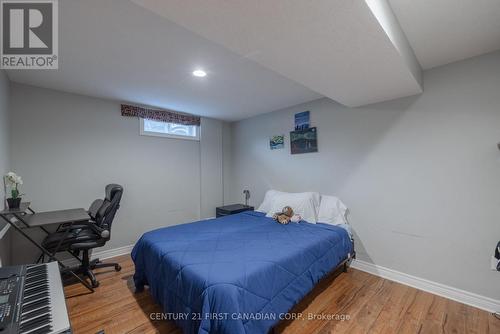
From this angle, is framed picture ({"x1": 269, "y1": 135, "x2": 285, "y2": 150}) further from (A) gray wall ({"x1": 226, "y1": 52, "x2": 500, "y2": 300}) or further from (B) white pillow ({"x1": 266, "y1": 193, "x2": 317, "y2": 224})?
(B) white pillow ({"x1": 266, "y1": 193, "x2": 317, "y2": 224})

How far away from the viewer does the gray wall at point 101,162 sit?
2707 mm

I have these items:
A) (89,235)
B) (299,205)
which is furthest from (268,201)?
(89,235)

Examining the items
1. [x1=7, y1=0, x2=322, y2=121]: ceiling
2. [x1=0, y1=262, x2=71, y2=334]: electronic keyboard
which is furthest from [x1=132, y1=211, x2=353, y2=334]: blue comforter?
[x1=7, y1=0, x2=322, y2=121]: ceiling

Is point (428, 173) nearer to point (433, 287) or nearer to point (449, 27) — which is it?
point (433, 287)

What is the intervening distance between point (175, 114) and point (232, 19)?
3.01 m

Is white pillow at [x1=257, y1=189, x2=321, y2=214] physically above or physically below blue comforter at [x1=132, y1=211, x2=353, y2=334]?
above

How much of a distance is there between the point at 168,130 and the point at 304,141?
7.79 feet

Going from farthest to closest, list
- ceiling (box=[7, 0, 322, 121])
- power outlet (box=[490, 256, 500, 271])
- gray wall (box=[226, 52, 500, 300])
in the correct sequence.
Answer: gray wall (box=[226, 52, 500, 300])
power outlet (box=[490, 256, 500, 271])
ceiling (box=[7, 0, 322, 121])

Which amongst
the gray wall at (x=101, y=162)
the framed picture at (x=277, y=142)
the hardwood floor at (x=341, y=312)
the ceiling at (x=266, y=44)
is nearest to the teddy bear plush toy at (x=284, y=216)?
the hardwood floor at (x=341, y=312)

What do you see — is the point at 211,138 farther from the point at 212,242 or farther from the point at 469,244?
the point at 469,244

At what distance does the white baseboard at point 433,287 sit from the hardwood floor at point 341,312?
0.23 feet

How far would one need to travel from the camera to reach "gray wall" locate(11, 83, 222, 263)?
8.88 feet

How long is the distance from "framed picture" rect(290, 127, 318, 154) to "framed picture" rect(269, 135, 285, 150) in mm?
190

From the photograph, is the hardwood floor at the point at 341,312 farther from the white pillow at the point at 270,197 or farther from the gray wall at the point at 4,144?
the white pillow at the point at 270,197
